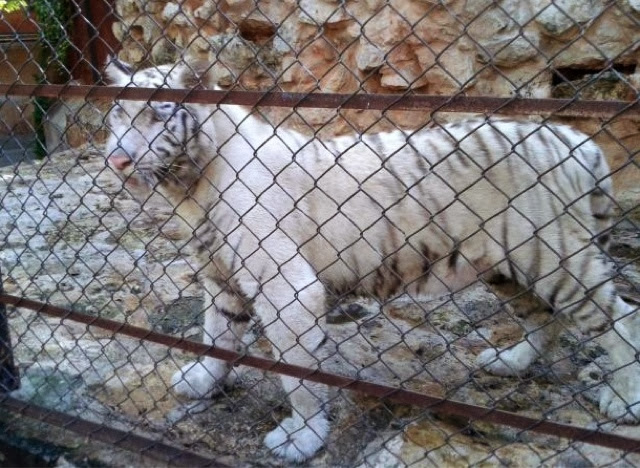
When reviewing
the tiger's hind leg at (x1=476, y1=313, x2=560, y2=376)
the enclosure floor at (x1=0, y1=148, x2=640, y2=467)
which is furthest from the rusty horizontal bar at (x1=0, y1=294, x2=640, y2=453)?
the tiger's hind leg at (x1=476, y1=313, x2=560, y2=376)

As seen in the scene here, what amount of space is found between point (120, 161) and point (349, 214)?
0.83 m

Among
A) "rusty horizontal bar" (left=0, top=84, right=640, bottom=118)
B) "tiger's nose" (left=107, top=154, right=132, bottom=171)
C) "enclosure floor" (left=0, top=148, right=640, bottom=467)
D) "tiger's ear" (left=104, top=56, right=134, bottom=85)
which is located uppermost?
"rusty horizontal bar" (left=0, top=84, right=640, bottom=118)

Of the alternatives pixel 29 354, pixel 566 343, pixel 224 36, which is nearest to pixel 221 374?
pixel 29 354

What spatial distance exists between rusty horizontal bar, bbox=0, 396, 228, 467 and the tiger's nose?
3.04 ft

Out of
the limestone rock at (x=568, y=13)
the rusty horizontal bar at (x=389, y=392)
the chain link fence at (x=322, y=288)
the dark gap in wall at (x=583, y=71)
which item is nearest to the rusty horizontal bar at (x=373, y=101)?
the chain link fence at (x=322, y=288)

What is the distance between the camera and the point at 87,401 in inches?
101

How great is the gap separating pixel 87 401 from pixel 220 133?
1.17 metres

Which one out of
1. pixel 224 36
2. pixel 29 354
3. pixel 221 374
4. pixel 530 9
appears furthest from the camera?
pixel 224 36

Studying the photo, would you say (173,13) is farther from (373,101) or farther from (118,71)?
(373,101)

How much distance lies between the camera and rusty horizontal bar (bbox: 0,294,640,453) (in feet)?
5.44

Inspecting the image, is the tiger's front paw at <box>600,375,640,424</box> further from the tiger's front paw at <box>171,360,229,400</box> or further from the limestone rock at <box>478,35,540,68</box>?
the limestone rock at <box>478,35,540,68</box>

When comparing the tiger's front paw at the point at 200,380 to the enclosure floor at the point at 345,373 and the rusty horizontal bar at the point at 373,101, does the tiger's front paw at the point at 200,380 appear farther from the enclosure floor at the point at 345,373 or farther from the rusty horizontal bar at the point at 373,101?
the rusty horizontal bar at the point at 373,101

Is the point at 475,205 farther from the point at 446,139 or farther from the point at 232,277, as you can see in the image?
the point at 232,277

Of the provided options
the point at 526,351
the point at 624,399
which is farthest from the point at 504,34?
the point at 624,399
